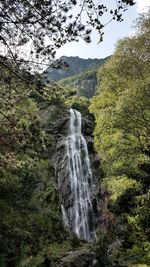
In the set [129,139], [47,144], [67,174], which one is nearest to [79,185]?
[67,174]

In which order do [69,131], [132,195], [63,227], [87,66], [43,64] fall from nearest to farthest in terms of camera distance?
[43,64] → [132,195] → [63,227] → [69,131] → [87,66]

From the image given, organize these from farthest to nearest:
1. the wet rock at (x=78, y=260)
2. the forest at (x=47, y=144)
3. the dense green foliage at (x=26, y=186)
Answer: the wet rock at (x=78, y=260) → the dense green foliage at (x=26, y=186) → the forest at (x=47, y=144)

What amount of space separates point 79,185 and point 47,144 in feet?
41.9

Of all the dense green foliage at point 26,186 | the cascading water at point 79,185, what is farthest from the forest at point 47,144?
the cascading water at point 79,185

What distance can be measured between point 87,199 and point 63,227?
138 inches

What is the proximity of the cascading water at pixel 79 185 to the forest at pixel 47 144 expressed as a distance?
0.96 metres

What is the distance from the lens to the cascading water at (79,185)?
2730 centimetres

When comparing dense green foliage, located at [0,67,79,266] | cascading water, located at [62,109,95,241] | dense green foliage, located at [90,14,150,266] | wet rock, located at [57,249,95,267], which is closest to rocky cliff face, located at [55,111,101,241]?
cascading water, located at [62,109,95,241]

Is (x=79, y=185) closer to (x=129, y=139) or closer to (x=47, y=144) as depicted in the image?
(x=47, y=144)

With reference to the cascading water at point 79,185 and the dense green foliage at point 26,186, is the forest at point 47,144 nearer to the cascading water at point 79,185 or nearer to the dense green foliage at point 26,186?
the dense green foliage at point 26,186

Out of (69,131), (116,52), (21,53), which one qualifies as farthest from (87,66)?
(21,53)

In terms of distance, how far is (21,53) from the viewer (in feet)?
30.4

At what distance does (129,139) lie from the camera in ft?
53.3

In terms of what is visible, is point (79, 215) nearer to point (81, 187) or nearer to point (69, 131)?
point (81, 187)
